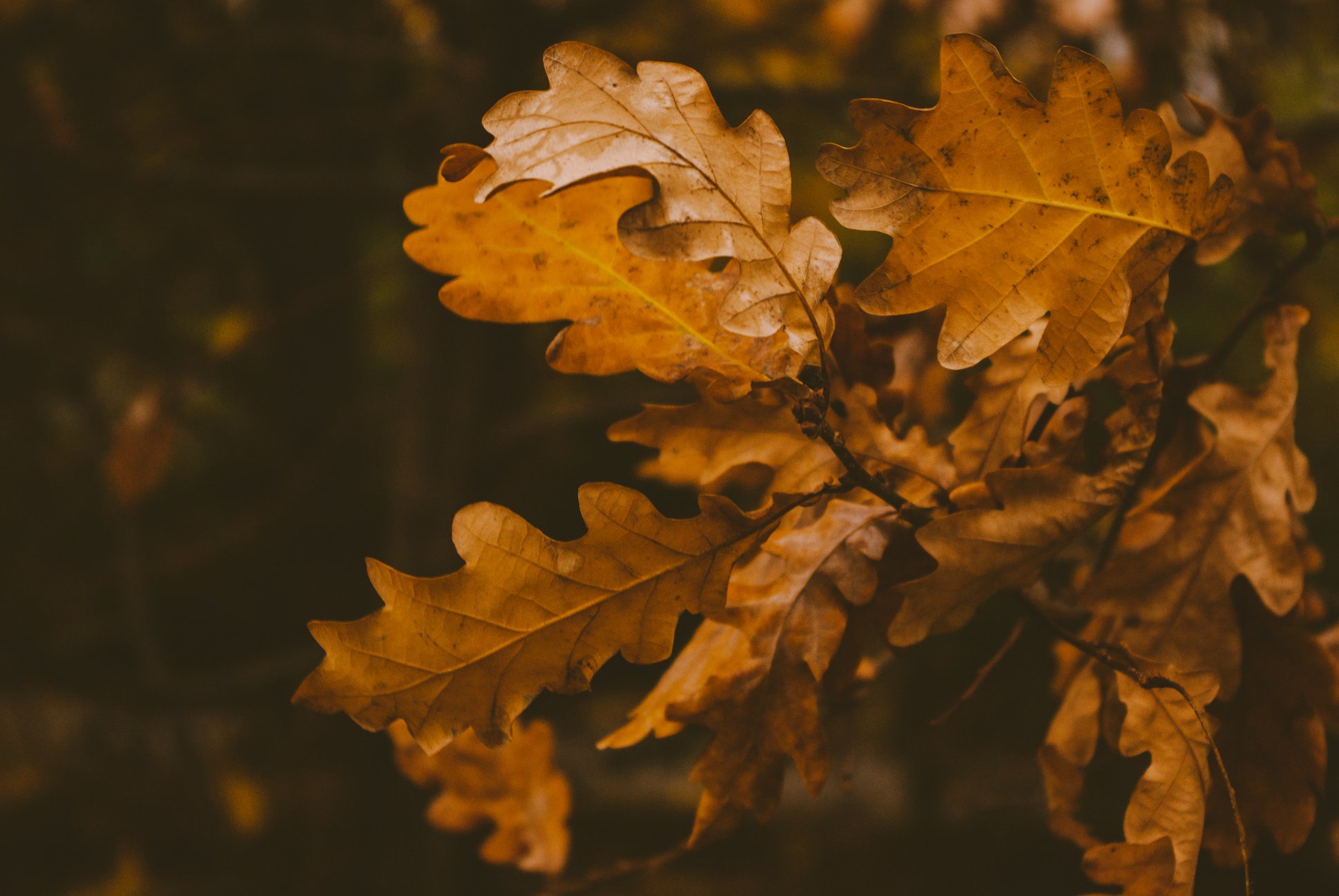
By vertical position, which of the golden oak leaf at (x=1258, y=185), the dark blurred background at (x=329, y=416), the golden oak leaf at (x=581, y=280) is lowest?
the dark blurred background at (x=329, y=416)

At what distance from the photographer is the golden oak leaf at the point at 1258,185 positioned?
0.58 m

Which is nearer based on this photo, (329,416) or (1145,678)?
(1145,678)

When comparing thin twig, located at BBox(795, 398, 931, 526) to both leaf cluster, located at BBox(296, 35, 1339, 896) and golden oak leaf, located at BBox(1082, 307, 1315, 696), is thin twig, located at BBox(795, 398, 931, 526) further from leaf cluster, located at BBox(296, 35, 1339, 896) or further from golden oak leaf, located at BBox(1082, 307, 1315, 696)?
golden oak leaf, located at BBox(1082, 307, 1315, 696)

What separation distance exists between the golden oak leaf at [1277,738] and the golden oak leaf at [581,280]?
41cm

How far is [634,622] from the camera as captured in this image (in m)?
0.49

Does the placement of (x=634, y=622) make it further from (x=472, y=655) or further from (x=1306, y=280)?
(x=1306, y=280)

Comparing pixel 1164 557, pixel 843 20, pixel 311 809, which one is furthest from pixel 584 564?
pixel 311 809

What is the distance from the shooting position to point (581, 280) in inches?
20.6

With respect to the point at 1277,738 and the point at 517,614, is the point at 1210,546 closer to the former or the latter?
the point at 1277,738

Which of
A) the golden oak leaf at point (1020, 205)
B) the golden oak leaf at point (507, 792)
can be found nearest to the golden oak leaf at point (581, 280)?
the golden oak leaf at point (1020, 205)

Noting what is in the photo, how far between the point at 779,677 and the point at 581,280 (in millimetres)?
278

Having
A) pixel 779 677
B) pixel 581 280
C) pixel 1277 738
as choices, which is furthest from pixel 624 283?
pixel 1277 738

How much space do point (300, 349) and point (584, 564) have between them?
2701 mm

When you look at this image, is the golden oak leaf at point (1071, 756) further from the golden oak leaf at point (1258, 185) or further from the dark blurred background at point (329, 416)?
the golden oak leaf at point (1258, 185)
